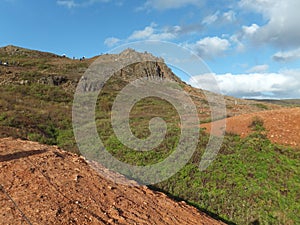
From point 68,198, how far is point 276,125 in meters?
11.9

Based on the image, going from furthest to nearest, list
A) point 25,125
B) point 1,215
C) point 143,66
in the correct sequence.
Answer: point 143,66
point 25,125
point 1,215

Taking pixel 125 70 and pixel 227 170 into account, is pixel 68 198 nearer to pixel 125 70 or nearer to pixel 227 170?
pixel 227 170

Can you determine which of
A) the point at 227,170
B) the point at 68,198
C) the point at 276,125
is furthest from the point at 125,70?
the point at 68,198

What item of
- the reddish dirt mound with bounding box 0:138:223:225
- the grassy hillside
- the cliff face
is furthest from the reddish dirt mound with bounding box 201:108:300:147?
the cliff face

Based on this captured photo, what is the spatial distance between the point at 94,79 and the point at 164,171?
98.7 ft

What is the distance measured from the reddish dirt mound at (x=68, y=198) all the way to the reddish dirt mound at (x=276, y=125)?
7934 millimetres

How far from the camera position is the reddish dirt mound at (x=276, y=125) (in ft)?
43.3

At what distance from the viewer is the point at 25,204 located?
5.22m

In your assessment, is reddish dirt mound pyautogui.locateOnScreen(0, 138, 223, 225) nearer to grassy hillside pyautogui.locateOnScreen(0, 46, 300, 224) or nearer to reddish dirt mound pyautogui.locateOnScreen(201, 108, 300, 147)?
grassy hillside pyautogui.locateOnScreen(0, 46, 300, 224)

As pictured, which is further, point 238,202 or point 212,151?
point 212,151

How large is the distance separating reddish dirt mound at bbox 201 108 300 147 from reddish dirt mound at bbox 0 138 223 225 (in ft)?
26.0

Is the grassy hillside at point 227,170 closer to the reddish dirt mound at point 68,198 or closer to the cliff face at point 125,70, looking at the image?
the reddish dirt mound at point 68,198

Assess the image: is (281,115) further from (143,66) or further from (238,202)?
(143,66)

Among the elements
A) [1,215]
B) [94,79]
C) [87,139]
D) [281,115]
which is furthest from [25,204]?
[94,79]
